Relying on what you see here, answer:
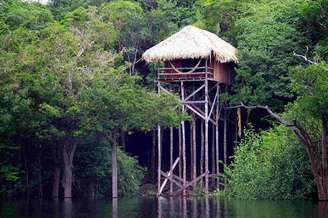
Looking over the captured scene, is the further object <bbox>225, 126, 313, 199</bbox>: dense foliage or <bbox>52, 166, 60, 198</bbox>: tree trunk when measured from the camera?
<bbox>52, 166, 60, 198</bbox>: tree trunk

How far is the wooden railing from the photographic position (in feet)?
116

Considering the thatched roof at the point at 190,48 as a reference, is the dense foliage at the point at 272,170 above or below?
below

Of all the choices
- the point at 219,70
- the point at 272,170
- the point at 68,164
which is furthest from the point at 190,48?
the point at 68,164

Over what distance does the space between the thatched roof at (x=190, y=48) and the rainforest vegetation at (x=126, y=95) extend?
1320mm

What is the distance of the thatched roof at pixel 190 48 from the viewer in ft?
114

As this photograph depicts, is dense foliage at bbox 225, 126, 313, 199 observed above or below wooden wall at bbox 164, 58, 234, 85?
below

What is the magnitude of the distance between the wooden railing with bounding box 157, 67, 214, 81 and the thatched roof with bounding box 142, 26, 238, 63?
0.81 m

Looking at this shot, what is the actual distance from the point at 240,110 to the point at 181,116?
5277 mm

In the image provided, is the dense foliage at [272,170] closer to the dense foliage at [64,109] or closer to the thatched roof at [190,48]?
the dense foliage at [64,109]

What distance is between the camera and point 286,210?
23188 mm

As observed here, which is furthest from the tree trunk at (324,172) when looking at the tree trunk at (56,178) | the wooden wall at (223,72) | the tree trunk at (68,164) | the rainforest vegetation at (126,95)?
the tree trunk at (56,178)

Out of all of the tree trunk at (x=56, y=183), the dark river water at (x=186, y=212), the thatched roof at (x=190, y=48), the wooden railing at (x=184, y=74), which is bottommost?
the dark river water at (x=186, y=212)

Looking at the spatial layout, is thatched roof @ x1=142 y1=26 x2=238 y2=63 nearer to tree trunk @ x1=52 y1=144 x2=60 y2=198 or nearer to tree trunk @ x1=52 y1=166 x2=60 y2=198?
tree trunk @ x1=52 y1=144 x2=60 y2=198

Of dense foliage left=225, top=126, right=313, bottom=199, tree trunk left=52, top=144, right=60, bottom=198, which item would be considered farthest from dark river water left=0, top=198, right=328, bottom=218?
tree trunk left=52, top=144, right=60, bottom=198
